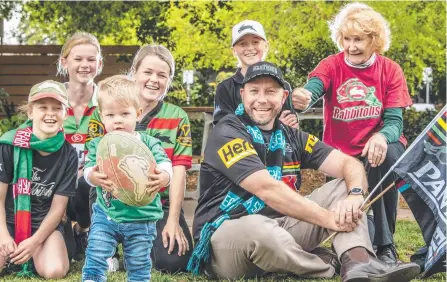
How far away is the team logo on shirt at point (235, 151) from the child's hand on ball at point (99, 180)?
851mm

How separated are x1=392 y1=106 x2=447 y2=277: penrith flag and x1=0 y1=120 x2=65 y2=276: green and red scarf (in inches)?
93.1

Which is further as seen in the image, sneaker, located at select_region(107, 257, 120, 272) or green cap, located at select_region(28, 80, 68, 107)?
sneaker, located at select_region(107, 257, 120, 272)

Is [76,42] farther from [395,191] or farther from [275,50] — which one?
[275,50]

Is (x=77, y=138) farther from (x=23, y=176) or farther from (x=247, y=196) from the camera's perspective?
(x=247, y=196)

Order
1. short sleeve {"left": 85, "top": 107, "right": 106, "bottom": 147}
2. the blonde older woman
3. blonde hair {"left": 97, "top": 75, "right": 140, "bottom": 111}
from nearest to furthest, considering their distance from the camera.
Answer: blonde hair {"left": 97, "top": 75, "right": 140, "bottom": 111}, short sleeve {"left": 85, "top": 107, "right": 106, "bottom": 147}, the blonde older woman

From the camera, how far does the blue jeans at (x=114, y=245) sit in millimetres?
4059

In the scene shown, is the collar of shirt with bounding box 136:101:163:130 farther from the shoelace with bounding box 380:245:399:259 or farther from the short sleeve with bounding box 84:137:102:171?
the shoelace with bounding box 380:245:399:259

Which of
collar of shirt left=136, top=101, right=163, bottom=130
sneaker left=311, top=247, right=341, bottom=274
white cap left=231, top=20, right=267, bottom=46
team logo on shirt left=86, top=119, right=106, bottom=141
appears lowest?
sneaker left=311, top=247, right=341, bottom=274

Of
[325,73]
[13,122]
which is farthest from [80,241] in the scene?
[13,122]

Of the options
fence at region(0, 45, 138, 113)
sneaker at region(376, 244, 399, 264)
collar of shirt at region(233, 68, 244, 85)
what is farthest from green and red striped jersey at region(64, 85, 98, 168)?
fence at region(0, 45, 138, 113)

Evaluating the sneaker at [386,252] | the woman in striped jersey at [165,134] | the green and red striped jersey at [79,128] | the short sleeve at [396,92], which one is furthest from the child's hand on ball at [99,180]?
the short sleeve at [396,92]

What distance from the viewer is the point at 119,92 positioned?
4.08m

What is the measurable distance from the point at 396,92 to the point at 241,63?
1201 mm

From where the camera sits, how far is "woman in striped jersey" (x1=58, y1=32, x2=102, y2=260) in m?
5.68
